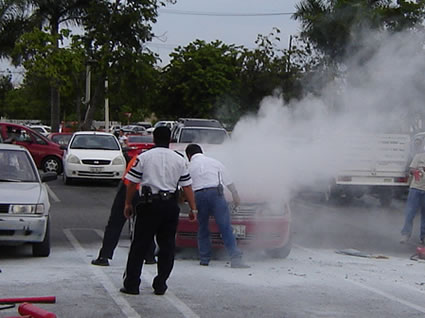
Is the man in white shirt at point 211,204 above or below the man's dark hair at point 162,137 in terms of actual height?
below

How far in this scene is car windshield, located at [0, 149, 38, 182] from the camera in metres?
10.3

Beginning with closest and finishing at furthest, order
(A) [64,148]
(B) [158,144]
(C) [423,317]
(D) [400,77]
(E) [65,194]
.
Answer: (C) [423,317] → (B) [158,144] → (D) [400,77] → (E) [65,194] → (A) [64,148]

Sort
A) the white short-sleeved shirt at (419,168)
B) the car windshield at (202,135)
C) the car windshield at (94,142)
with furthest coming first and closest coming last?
the car windshield at (94,142)
the car windshield at (202,135)
the white short-sleeved shirt at (419,168)

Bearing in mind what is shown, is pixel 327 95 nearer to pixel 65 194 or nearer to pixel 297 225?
pixel 297 225

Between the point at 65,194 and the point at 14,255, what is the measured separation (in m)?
8.86

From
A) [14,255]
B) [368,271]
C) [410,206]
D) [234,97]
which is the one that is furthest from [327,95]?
[234,97]

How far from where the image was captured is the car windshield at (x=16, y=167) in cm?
1033

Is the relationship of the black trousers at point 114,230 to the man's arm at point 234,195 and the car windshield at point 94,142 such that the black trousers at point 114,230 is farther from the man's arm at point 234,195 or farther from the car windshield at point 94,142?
the car windshield at point 94,142

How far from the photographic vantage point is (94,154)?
830 inches

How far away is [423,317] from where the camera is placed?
23.3 ft

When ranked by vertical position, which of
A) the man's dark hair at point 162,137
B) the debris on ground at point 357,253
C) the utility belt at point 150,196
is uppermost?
the man's dark hair at point 162,137

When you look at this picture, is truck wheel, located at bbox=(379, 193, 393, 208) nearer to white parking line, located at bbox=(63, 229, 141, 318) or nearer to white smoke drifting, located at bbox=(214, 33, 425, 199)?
white smoke drifting, located at bbox=(214, 33, 425, 199)

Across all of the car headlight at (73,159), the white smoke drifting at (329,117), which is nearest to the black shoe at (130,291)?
the white smoke drifting at (329,117)

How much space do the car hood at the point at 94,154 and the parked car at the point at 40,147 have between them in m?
2.20
